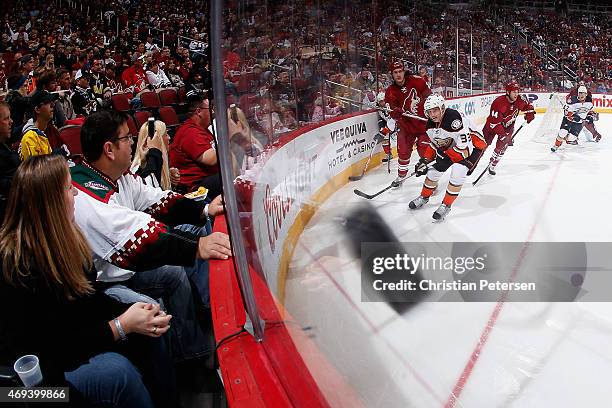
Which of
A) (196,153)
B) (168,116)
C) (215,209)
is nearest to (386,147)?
(168,116)

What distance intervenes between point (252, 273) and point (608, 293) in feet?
7.36

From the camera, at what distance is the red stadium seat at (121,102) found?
19.7 ft

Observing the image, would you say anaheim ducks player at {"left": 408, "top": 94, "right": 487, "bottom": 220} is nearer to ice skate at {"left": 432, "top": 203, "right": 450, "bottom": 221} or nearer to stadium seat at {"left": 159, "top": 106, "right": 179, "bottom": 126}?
ice skate at {"left": 432, "top": 203, "right": 450, "bottom": 221}

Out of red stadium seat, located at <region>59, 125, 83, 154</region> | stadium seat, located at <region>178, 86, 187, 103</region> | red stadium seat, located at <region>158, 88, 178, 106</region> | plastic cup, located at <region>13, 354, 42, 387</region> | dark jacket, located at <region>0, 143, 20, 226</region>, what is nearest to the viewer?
plastic cup, located at <region>13, 354, 42, 387</region>

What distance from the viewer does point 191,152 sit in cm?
279

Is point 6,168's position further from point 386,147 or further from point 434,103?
point 386,147

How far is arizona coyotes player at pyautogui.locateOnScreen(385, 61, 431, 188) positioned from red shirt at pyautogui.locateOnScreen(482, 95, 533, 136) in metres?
0.85

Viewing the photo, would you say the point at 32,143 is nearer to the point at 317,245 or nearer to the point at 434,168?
the point at 317,245

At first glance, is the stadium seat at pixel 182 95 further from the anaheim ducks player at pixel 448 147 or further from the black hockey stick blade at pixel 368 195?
the anaheim ducks player at pixel 448 147

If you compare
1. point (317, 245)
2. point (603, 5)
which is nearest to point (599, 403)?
point (317, 245)

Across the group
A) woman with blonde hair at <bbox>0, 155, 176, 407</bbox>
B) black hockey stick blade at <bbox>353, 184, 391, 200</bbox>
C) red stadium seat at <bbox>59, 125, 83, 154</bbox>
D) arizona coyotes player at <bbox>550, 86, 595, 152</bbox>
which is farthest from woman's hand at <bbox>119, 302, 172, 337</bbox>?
arizona coyotes player at <bbox>550, 86, 595, 152</bbox>

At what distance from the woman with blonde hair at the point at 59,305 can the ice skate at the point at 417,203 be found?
336 centimetres

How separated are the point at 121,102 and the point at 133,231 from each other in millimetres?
5210

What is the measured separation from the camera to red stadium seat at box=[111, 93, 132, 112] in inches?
237
